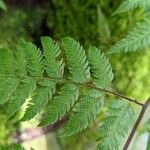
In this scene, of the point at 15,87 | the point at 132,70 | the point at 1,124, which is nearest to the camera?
the point at 15,87

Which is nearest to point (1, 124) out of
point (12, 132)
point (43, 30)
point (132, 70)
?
point (12, 132)

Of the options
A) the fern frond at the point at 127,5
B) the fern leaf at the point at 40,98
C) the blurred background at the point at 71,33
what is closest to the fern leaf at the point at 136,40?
the fern frond at the point at 127,5

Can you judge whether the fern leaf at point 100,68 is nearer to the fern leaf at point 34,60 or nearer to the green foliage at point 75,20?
the fern leaf at point 34,60

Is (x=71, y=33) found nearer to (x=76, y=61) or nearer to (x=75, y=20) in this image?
(x=75, y=20)

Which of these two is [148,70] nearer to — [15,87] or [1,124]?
[1,124]

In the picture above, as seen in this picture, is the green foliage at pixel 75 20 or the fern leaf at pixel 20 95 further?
the green foliage at pixel 75 20

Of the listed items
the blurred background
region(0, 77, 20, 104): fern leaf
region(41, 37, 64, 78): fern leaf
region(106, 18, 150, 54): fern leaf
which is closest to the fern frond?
region(106, 18, 150, 54): fern leaf
